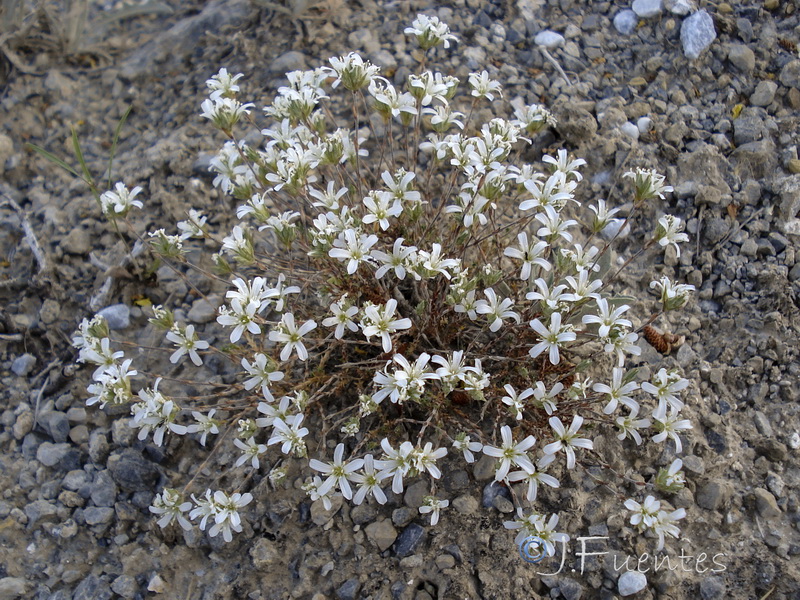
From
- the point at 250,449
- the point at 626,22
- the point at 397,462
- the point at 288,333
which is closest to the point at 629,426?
the point at 397,462

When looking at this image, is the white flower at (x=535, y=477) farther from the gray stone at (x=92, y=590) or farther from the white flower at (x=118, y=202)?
the white flower at (x=118, y=202)

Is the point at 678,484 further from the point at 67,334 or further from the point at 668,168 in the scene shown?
the point at 67,334

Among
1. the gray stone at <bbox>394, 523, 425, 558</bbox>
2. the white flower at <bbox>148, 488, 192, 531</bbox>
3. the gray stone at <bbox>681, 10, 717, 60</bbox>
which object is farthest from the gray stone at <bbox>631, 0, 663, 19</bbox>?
the white flower at <bbox>148, 488, 192, 531</bbox>

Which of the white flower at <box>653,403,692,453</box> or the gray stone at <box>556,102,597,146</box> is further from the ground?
the gray stone at <box>556,102,597,146</box>

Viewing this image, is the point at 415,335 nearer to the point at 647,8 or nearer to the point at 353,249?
the point at 353,249

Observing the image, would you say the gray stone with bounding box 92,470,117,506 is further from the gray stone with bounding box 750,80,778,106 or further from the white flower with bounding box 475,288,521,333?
the gray stone with bounding box 750,80,778,106

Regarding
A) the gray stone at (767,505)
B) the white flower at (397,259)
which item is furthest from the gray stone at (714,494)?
the white flower at (397,259)
